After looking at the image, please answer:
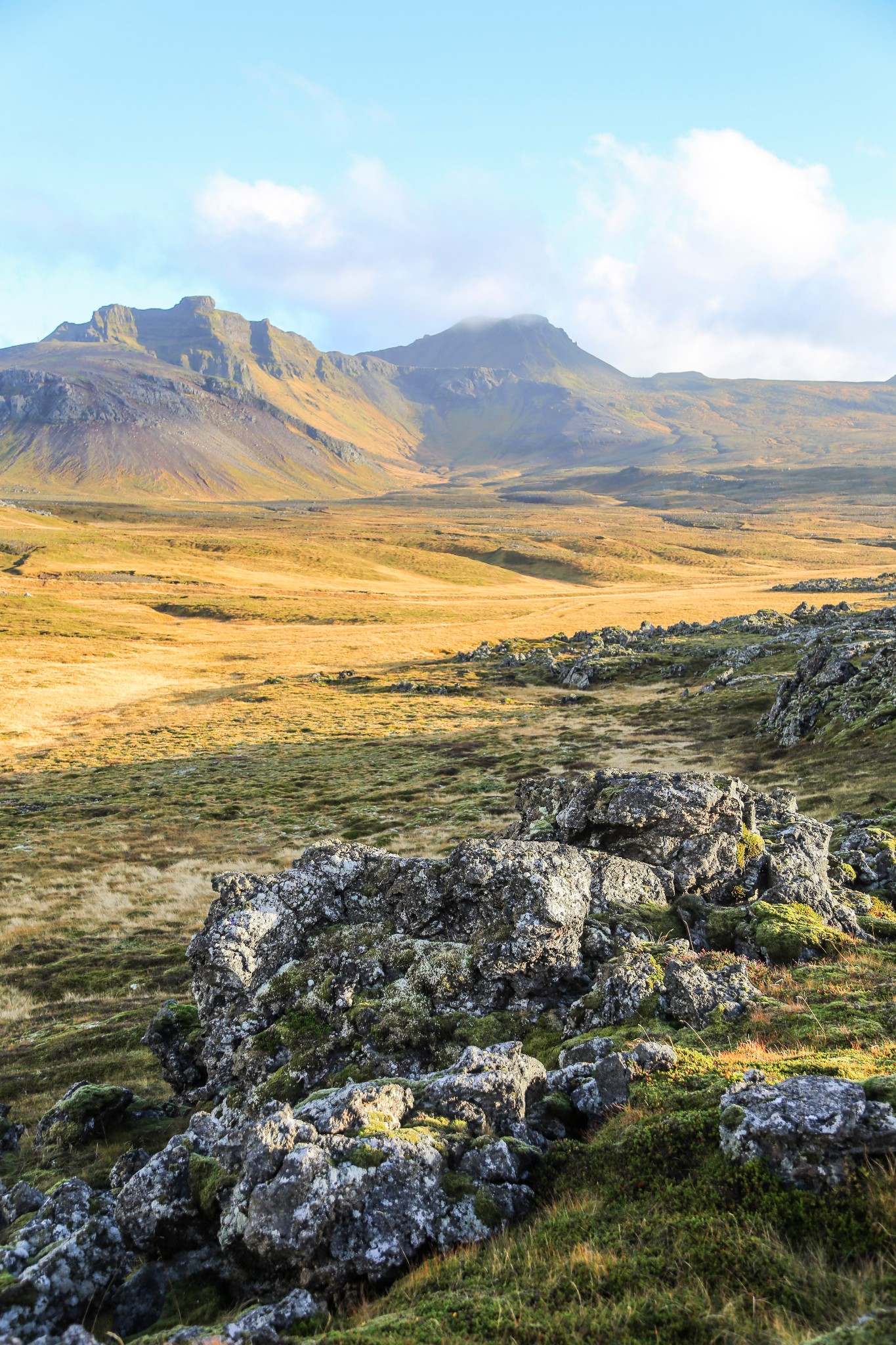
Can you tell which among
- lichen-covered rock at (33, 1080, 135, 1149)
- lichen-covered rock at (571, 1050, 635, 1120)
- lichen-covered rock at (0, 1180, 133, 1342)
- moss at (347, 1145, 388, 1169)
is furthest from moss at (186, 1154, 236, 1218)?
lichen-covered rock at (33, 1080, 135, 1149)

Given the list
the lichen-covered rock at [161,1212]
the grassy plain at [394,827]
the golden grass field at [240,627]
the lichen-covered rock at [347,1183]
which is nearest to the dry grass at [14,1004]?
the grassy plain at [394,827]

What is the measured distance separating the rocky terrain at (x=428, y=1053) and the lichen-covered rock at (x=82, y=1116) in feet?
0.14

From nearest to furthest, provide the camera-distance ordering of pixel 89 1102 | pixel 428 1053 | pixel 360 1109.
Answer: pixel 360 1109 → pixel 428 1053 → pixel 89 1102

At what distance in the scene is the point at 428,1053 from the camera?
11312 millimetres

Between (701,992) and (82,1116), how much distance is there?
10.6m

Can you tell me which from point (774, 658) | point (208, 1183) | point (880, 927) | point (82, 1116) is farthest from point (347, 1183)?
point (774, 658)

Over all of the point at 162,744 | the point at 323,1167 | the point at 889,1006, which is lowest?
the point at 162,744

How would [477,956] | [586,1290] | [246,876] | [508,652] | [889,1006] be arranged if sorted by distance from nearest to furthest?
[586,1290] → [889,1006] → [477,956] → [246,876] → [508,652]

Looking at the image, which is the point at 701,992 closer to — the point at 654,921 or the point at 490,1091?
the point at 654,921

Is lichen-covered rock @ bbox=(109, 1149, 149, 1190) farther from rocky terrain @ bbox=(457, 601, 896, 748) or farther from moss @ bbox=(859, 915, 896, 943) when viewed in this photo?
rocky terrain @ bbox=(457, 601, 896, 748)

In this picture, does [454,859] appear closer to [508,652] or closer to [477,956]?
[477,956]

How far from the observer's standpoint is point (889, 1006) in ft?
31.7

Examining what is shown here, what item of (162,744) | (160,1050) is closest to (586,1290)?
(160,1050)

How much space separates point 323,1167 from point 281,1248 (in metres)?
0.77
